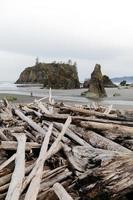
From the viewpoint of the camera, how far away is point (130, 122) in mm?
7148

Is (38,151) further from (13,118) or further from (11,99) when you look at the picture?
(11,99)

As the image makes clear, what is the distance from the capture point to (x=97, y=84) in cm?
4462

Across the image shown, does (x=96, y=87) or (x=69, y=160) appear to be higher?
(x=69, y=160)

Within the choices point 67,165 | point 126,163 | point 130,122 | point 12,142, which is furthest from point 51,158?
point 130,122

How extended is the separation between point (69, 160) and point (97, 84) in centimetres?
3931

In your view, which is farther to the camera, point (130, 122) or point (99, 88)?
point (99, 88)

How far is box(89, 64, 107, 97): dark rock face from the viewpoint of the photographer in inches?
1699

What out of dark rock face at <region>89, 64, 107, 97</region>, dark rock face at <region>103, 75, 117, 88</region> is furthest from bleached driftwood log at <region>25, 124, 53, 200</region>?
dark rock face at <region>103, 75, 117, 88</region>

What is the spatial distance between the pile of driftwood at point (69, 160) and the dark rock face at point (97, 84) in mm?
35342

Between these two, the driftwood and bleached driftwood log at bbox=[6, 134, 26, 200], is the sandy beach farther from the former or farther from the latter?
bleached driftwood log at bbox=[6, 134, 26, 200]

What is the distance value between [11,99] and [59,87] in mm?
29981

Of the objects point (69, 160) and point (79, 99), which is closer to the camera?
point (69, 160)

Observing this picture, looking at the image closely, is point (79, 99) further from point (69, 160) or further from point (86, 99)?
point (69, 160)

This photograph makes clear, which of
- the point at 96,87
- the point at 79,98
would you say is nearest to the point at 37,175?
the point at 79,98
